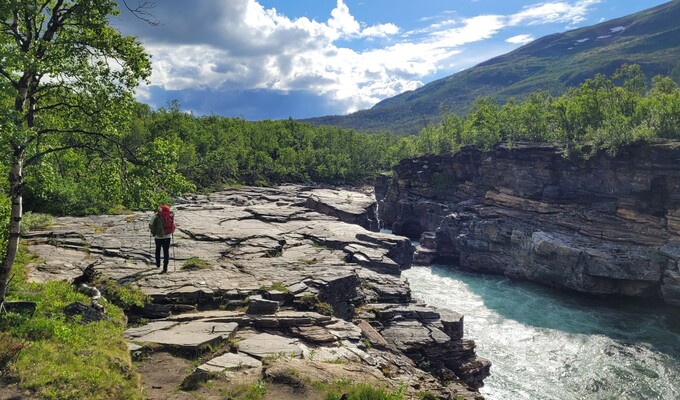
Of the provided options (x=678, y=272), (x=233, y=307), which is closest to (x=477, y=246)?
(x=678, y=272)

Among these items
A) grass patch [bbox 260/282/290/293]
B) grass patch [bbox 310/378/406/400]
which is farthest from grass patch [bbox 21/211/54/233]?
grass patch [bbox 310/378/406/400]

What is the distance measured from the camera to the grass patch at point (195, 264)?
76.4ft

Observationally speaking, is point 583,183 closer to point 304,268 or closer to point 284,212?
point 284,212

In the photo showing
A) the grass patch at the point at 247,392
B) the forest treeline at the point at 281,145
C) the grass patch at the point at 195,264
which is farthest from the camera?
the grass patch at the point at 195,264

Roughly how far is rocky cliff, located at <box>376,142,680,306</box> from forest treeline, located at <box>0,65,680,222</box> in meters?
4.24

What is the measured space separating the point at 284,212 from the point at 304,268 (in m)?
20.2

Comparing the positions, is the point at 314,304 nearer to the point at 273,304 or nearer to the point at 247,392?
the point at 273,304

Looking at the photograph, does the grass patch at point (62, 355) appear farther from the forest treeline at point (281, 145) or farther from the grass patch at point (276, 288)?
the grass patch at point (276, 288)

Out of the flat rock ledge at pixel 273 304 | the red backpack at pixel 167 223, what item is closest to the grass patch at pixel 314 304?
the flat rock ledge at pixel 273 304

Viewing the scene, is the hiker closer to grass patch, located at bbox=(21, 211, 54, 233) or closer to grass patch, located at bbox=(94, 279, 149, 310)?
grass patch, located at bbox=(94, 279, 149, 310)

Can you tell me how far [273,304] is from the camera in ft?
62.8

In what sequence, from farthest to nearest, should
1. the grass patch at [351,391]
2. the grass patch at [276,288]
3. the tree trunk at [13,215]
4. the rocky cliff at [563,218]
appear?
the rocky cliff at [563,218] < the grass patch at [276,288] < the tree trunk at [13,215] < the grass patch at [351,391]

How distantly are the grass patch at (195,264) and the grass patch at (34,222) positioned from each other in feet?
34.5

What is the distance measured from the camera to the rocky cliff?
158ft
